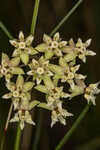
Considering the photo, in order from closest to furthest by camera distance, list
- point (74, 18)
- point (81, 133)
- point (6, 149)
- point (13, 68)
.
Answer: point (13, 68), point (6, 149), point (81, 133), point (74, 18)

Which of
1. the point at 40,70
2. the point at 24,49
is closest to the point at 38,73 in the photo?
the point at 40,70

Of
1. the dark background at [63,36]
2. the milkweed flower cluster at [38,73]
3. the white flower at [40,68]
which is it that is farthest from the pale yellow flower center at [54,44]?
the dark background at [63,36]

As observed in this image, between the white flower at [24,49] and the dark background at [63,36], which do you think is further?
the dark background at [63,36]

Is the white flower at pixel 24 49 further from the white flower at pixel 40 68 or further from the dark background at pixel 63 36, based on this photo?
the dark background at pixel 63 36

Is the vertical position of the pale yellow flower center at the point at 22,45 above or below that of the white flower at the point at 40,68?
above

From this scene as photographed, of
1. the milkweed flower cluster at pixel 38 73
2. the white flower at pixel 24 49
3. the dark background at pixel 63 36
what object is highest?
the dark background at pixel 63 36

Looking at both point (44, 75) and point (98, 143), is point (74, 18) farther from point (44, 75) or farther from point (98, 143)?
point (44, 75)

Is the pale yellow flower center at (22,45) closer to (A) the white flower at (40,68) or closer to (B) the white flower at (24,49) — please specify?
(B) the white flower at (24,49)

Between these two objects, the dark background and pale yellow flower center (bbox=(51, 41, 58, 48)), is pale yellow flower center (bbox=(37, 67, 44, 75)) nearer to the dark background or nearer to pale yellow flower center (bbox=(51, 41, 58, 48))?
pale yellow flower center (bbox=(51, 41, 58, 48))

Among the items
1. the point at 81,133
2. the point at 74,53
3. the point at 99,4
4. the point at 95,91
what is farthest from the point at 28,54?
the point at 99,4
